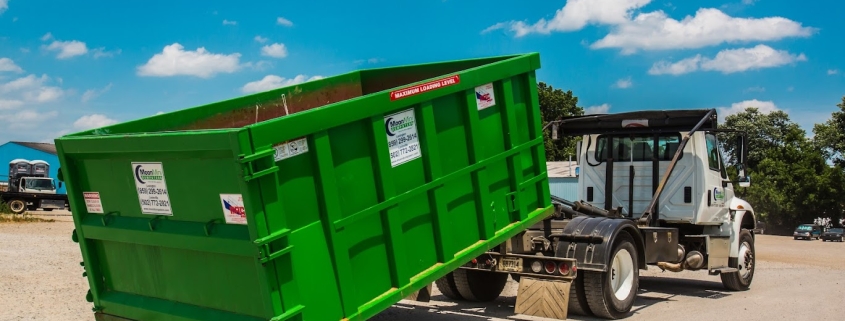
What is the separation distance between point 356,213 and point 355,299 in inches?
26.3

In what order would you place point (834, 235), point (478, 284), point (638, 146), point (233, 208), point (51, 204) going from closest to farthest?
point (233, 208)
point (478, 284)
point (638, 146)
point (51, 204)
point (834, 235)

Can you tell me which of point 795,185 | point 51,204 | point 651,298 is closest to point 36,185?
point 51,204

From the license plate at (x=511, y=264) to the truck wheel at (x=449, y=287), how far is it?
147cm

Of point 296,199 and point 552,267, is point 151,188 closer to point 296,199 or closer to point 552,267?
point 296,199

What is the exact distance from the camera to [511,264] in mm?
9070

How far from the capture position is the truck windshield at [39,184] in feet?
136

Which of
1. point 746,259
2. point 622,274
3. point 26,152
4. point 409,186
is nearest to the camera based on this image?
point 409,186

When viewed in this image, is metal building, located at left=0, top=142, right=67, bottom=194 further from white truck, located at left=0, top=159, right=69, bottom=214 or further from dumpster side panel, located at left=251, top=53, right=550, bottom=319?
dumpster side panel, located at left=251, top=53, right=550, bottom=319

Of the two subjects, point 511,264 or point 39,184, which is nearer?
point 511,264

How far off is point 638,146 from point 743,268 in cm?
280

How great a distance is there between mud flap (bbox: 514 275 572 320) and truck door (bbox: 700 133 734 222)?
405 centimetres

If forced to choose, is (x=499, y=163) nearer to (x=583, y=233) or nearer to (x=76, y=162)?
(x=583, y=233)

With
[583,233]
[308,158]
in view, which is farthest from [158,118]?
[583,233]

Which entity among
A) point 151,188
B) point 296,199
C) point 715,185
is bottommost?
point 715,185
